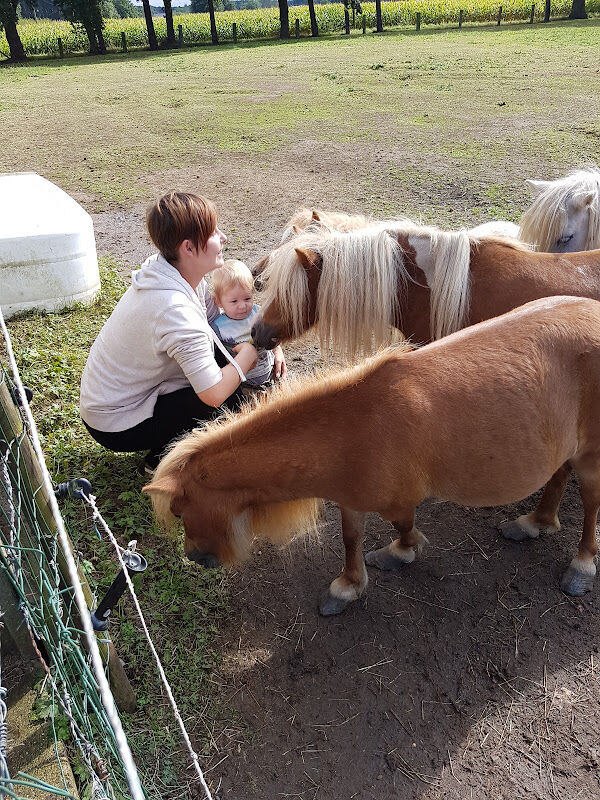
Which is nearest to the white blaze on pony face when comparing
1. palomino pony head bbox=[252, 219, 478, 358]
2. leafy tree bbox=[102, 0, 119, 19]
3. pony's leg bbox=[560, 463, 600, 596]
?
palomino pony head bbox=[252, 219, 478, 358]

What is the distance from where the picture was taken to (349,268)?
3.15 metres

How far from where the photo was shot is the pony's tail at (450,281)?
3174 millimetres

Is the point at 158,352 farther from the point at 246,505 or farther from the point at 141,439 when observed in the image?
the point at 246,505

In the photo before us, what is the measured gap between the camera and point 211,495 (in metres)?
2.28

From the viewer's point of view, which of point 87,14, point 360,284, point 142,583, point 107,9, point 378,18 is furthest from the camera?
point 107,9

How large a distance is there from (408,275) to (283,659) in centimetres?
202

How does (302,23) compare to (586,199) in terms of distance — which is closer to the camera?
(586,199)

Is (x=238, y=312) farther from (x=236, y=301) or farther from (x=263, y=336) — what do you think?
(x=263, y=336)

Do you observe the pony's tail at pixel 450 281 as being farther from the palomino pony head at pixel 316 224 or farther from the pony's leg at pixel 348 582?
the pony's leg at pixel 348 582

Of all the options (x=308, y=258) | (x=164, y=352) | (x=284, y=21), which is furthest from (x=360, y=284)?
(x=284, y=21)

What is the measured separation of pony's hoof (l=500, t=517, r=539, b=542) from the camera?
323 centimetres

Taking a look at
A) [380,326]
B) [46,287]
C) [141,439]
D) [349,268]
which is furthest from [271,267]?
[46,287]

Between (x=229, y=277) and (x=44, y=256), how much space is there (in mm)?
2281

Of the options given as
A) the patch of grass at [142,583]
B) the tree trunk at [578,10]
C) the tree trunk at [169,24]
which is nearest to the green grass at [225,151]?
the patch of grass at [142,583]
